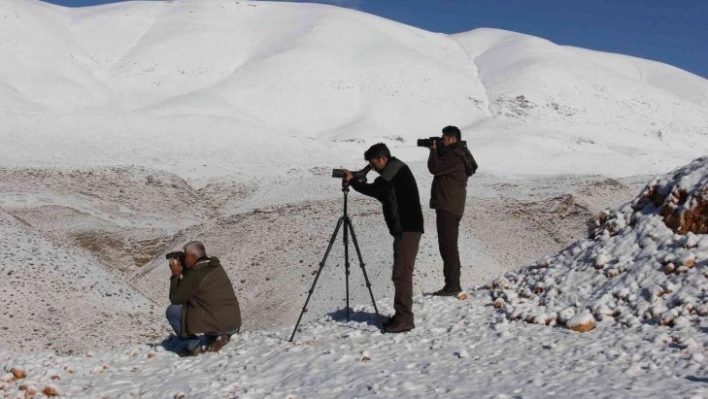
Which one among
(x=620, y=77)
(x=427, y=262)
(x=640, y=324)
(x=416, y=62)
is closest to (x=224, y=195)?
(x=427, y=262)

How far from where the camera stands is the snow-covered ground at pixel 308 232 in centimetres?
891

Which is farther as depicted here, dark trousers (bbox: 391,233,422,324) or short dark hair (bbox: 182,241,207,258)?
Result: short dark hair (bbox: 182,241,207,258)

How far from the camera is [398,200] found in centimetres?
971

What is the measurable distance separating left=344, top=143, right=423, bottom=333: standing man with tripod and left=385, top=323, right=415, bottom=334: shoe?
623 millimetres

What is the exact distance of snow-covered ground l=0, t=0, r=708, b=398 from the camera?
8914 millimetres

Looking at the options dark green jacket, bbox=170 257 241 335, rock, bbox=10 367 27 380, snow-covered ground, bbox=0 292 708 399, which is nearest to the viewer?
snow-covered ground, bbox=0 292 708 399

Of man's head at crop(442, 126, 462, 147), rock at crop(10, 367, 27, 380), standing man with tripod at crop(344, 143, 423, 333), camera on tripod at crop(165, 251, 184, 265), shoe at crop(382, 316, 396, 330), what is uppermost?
man's head at crop(442, 126, 462, 147)

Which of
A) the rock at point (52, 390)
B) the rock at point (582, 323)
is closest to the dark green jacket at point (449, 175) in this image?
the rock at point (582, 323)

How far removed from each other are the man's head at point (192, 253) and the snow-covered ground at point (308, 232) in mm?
1499

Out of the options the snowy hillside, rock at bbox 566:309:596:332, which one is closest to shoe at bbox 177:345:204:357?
the snowy hillside

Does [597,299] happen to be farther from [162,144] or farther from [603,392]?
[162,144]

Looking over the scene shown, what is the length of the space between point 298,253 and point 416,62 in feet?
254

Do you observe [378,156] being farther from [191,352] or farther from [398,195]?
[191,352]

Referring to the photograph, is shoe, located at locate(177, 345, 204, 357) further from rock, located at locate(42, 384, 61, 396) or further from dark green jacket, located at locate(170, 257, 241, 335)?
rock, located at locate(42, 384, 61, 396)
